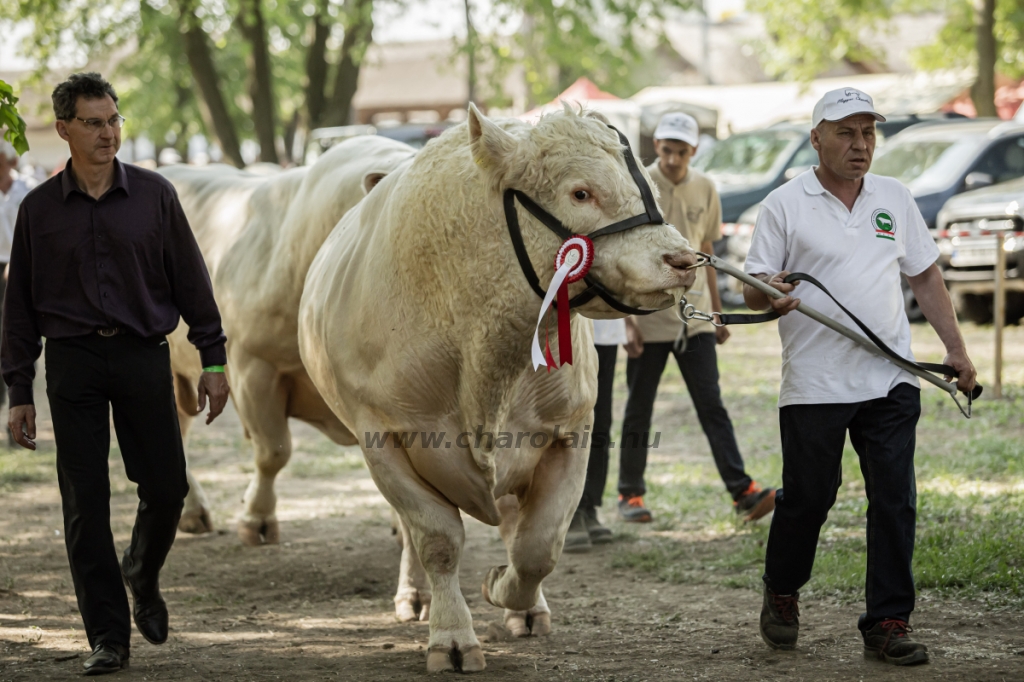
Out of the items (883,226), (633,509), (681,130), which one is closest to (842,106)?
(883,226)

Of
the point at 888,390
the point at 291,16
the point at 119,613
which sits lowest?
the point at 119,613

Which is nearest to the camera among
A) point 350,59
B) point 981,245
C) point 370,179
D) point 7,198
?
point 370,179

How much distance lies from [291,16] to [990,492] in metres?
17.7

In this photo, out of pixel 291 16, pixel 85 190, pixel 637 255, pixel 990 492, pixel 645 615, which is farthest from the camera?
pixel 291 16

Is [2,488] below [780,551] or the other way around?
below

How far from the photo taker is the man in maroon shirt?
433 cm

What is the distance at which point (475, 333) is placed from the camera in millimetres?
4152

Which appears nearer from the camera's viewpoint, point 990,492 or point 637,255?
point 637,255

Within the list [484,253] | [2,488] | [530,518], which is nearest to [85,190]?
[484,253]

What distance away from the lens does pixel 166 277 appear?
4559 millimetres

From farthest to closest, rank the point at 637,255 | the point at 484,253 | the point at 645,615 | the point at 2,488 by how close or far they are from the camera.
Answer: the point at 2,488
the point at 645,615
the point at 484,253
the point at 637,255

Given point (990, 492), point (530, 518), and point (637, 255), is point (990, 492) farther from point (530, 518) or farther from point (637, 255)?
point (637, 255)

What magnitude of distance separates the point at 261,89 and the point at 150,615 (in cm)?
1692

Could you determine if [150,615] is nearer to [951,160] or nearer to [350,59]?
[951,160]
